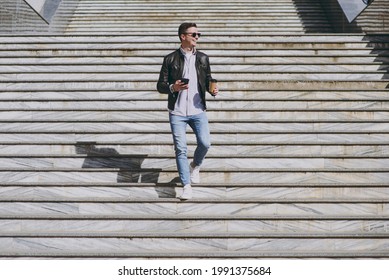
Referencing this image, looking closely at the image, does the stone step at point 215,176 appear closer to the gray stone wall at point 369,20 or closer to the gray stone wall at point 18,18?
the gray stone wall at point 369,20

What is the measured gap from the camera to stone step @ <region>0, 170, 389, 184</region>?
6.01m

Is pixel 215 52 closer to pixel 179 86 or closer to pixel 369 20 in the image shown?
pixel 369 20

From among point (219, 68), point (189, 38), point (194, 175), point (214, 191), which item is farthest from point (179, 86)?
point (219, 68)

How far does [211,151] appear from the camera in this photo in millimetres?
6555

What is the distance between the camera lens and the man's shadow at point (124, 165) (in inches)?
229

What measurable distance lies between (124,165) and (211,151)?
0.99 metres

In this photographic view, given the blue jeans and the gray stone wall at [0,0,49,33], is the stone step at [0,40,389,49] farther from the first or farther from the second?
the blue jeans

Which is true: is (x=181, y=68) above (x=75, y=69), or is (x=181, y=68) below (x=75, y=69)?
below

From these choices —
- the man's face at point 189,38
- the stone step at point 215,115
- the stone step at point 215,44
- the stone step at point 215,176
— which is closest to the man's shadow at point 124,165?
the stone step at point 215,176

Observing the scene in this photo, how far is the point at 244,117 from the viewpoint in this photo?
24.1 ft
